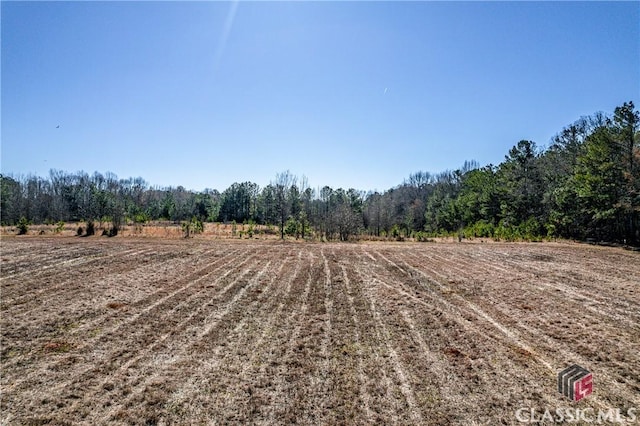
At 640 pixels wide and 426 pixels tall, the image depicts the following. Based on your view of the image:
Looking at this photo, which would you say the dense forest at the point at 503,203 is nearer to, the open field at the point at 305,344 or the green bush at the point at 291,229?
the green bush at the point at 291,229

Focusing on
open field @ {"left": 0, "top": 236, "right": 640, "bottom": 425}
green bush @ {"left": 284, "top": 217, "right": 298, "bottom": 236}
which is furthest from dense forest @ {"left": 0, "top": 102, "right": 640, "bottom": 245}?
open field @ {"left": 0, "top": 236, "right": 640, "bottom": 425}

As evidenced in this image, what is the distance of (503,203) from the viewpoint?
37688mm

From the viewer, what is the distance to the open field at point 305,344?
4836mm

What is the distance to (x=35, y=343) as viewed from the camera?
685cm

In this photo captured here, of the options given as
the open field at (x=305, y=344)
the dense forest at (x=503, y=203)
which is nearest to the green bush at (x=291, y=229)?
the dense forest at (x=503, y=203)

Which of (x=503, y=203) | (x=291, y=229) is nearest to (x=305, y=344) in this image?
(x=291, y=229)

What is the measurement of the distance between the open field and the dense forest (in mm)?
14957

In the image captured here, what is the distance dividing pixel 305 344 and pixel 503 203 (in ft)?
123

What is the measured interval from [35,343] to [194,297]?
3914mm

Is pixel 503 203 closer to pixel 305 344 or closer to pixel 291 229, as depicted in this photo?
pixel 291 229

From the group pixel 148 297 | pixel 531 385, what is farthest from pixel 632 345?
pixel 148 297

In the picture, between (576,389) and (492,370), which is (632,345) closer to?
(576,389)

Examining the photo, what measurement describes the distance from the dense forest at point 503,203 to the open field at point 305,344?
15.0 meters

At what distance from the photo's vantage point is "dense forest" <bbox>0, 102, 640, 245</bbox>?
23.4 metres
